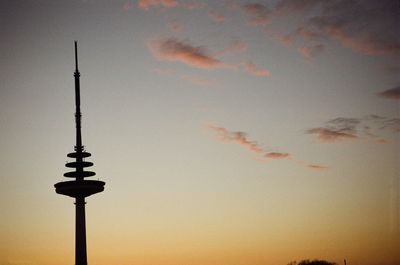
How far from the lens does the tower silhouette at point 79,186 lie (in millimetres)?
128625

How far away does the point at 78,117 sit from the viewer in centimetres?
13625

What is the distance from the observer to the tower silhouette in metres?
129

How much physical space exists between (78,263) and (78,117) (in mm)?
31852


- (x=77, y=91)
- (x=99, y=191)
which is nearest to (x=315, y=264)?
(x=99, y=191)

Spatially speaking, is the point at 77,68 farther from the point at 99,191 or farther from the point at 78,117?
the point at 99,191

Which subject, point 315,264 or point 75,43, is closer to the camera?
point 75,43

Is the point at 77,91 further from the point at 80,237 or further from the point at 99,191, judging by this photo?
the point at 80,237

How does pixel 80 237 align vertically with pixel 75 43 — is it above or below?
below

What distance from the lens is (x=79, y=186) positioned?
129625 millimetres

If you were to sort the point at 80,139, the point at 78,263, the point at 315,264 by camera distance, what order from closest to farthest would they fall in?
1. the point at 78,263
2. the point at 80,139
3. the point at 315,264

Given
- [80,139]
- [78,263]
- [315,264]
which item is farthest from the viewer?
[315,264]

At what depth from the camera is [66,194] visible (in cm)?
13162

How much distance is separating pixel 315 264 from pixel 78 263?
82107 millimetres

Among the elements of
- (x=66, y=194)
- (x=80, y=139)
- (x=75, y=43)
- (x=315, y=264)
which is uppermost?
(x=75, y=43)
